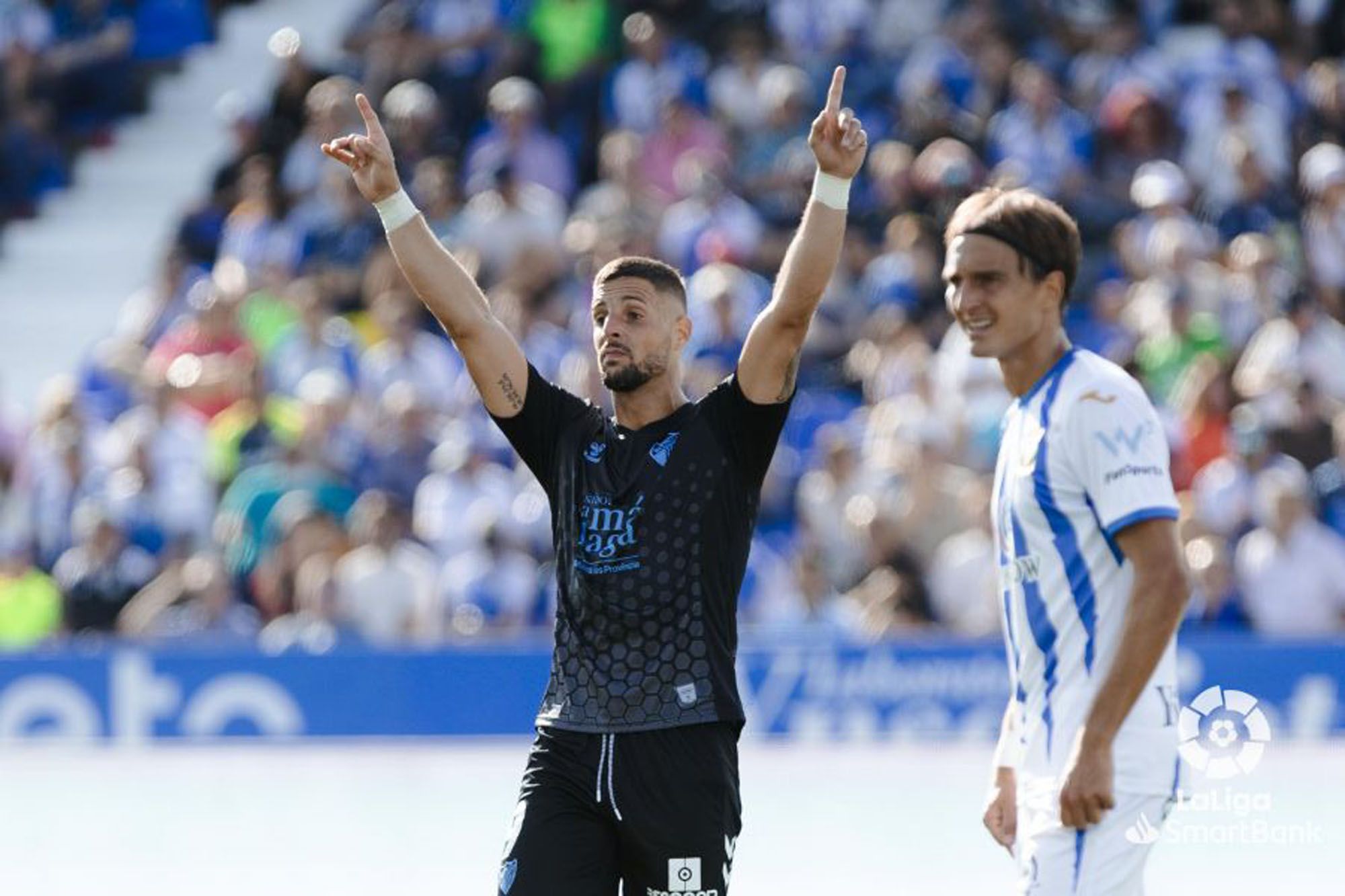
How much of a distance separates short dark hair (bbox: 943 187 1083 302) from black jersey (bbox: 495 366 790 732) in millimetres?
925

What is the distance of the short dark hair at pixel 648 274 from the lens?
20.1 ft

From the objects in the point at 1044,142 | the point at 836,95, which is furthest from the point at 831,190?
the point at 1044,142

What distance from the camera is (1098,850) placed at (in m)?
4.80

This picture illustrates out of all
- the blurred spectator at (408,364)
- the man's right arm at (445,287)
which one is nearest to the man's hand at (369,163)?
the man's right arm at (445,287)

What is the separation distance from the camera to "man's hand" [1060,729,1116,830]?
474cm

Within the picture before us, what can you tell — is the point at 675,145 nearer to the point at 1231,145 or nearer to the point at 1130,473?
the point at 1231,145

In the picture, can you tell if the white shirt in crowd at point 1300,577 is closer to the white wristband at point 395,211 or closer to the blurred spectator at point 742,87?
the blurred spectator at point 742,87

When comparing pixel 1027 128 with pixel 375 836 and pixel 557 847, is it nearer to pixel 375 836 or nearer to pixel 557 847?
pixel 375 836

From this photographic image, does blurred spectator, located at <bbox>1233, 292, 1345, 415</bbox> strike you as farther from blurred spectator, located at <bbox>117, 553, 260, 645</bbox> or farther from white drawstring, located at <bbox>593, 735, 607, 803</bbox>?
white drawstring, located at <bbox>593, 735, 607, 803</bbox>

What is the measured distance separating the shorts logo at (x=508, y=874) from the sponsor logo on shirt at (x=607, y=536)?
0.74m

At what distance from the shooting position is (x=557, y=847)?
576cm

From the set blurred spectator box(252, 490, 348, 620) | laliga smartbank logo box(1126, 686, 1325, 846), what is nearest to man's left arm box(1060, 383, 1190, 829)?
laliga smartbank logo box(1126, 686, 1325, 846)

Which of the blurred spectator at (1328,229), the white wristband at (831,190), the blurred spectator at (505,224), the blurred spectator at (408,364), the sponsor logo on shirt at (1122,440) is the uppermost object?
the blurred spectator at (505,224)

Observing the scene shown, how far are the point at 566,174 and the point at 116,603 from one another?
492 centimetres
